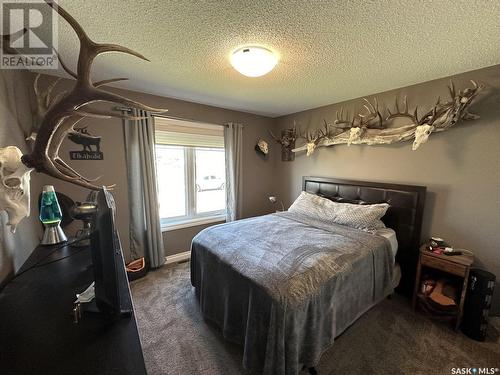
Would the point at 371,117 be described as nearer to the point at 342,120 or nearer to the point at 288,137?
the point at 342,120

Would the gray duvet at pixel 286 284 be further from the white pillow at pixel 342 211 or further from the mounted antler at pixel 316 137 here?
the mounted antler at pixel 316 137

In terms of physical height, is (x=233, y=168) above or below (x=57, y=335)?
above

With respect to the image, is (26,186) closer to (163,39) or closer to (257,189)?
(163,39)

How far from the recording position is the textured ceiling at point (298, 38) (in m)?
1.11

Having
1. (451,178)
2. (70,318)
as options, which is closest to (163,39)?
(70,318)

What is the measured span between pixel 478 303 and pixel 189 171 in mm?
3416

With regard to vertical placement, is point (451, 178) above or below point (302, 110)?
below

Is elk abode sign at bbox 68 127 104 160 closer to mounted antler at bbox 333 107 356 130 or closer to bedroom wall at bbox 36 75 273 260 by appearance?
bedroom wall at bbox 36 75 273 260

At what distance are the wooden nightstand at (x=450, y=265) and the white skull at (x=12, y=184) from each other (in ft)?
9.90

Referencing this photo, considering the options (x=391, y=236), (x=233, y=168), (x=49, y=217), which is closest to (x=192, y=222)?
(x=233, y=168)

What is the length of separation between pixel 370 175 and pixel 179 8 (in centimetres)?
264

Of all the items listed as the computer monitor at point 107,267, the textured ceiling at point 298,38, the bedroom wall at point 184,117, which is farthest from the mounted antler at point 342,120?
the computer monitor at point 107,267

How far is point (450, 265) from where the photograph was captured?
177cm

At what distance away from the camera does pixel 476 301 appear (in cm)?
165
